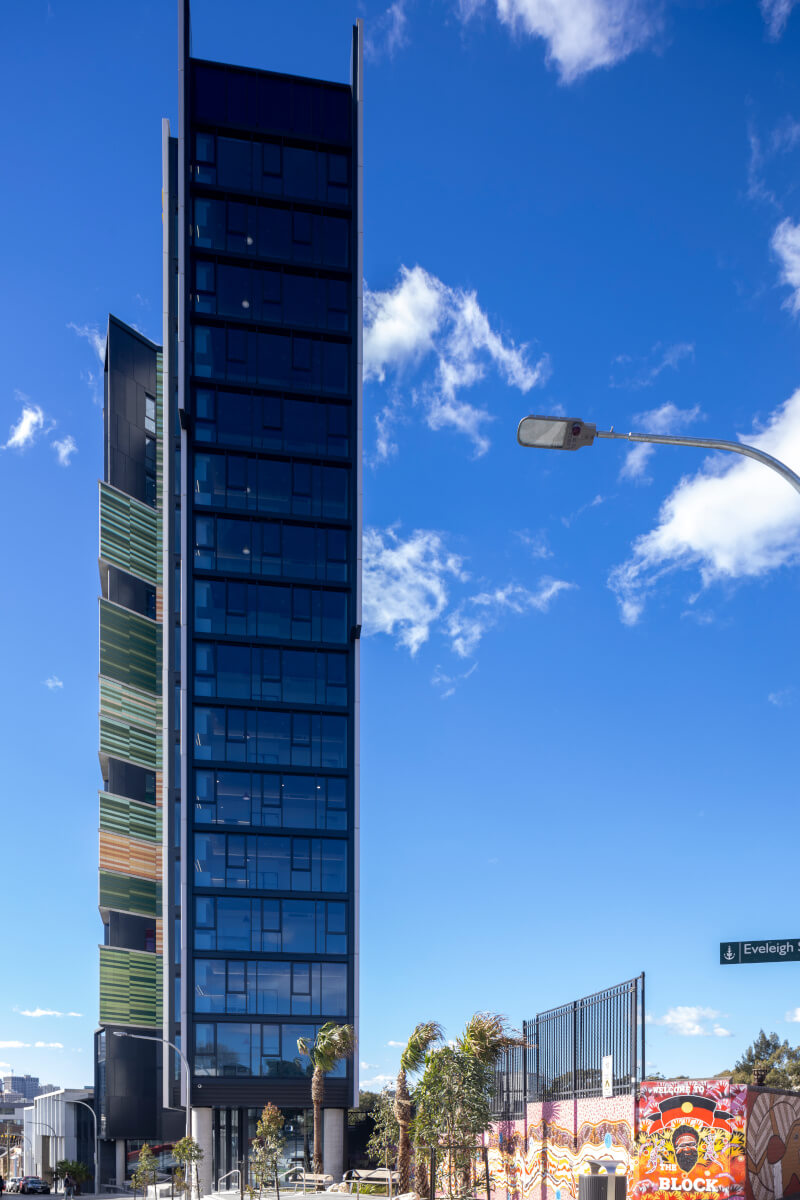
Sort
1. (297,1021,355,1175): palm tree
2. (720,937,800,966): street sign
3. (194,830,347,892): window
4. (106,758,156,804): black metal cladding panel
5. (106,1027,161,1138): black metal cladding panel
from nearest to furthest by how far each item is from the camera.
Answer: (720,937,800,966): street sign < (297,1021,355,1175): palm tree < (194,830,347,892): window < (106,1027,161,1138): black metal cladding panel < (106,758,156,804): black metal cladding panel

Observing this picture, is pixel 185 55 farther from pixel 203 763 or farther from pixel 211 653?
pixel 203 763

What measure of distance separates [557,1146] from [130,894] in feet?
164

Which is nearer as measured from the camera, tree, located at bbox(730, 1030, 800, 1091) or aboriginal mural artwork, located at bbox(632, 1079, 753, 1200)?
aboriginal mural artwork, located at bbox(632, 1079, 753, 1200)

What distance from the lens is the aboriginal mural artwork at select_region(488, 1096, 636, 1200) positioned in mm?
25516

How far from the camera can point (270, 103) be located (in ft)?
237

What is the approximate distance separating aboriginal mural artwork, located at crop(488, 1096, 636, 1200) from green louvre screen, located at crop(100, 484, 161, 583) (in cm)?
4958

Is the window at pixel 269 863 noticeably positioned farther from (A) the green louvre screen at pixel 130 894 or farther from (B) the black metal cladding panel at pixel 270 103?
(B) the black metal cladding panel at pixel 270 103

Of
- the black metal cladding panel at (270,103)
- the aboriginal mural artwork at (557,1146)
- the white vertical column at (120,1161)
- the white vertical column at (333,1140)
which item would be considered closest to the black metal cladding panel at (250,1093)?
the white vertical column at (333,1140)

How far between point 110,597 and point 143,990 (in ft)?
80.0

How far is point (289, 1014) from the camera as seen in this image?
209 feet

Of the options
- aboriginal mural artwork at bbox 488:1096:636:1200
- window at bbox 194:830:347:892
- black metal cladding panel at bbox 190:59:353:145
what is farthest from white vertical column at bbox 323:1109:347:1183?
black metal cladding panel at bbox 190:59:353:145

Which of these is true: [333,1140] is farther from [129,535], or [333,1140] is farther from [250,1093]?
[129,535]

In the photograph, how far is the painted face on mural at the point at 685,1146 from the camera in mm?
22641

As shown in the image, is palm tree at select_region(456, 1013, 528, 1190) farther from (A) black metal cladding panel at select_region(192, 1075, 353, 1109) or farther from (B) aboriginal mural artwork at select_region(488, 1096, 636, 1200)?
(A) black metal cladding panel at select_region(192, 1075, 353, 1109)
